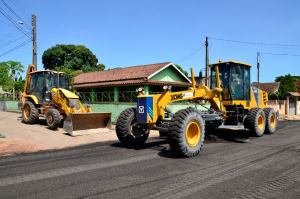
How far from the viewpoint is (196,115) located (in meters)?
6.98

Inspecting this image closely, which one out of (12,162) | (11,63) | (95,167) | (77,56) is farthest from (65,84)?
(11,63)

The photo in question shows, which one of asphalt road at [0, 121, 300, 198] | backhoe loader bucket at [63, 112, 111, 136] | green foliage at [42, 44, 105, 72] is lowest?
asphalt road at [0, 121, 300, 198]

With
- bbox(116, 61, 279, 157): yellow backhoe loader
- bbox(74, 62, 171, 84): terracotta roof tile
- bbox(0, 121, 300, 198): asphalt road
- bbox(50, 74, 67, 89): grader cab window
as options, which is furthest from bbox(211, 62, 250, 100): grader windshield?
bbox(74, 62, 171, 84): terracotta roof tile

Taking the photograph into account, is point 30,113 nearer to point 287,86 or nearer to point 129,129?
point 129,129

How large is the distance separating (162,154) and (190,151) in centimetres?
88

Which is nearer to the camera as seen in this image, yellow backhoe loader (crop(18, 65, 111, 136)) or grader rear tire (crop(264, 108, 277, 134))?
yellow backhoe loader (crop(18, 65, 111, 136))

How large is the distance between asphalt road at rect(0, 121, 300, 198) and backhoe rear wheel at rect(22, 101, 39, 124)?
6.28 meters

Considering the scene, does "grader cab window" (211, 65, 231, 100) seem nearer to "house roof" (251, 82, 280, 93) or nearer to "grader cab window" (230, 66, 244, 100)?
"grader cab window" (230, 66, 244, 100)

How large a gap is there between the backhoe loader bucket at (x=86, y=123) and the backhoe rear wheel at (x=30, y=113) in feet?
11.3

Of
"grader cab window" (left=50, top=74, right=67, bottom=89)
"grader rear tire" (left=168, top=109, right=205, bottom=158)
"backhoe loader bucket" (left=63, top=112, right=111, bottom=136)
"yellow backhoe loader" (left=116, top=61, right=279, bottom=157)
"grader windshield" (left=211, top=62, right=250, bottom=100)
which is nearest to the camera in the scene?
"grader rear tire" (left=168, top=109, right=205, bottom=158)

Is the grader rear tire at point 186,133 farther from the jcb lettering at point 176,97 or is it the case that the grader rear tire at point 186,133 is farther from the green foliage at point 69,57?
the green foliage at point 69,57

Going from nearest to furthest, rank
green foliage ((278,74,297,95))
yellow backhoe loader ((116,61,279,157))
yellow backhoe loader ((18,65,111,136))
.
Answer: yellow backhoe loader ((116,61,279,157)) → yellow backhoe loader ((18,65,111,136)) → green foliage ((278,74,297,95))

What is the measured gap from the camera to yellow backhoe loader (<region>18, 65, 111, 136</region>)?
10844mm

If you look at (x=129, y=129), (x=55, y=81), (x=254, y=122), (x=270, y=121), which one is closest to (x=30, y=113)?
(x=55, y=81)
